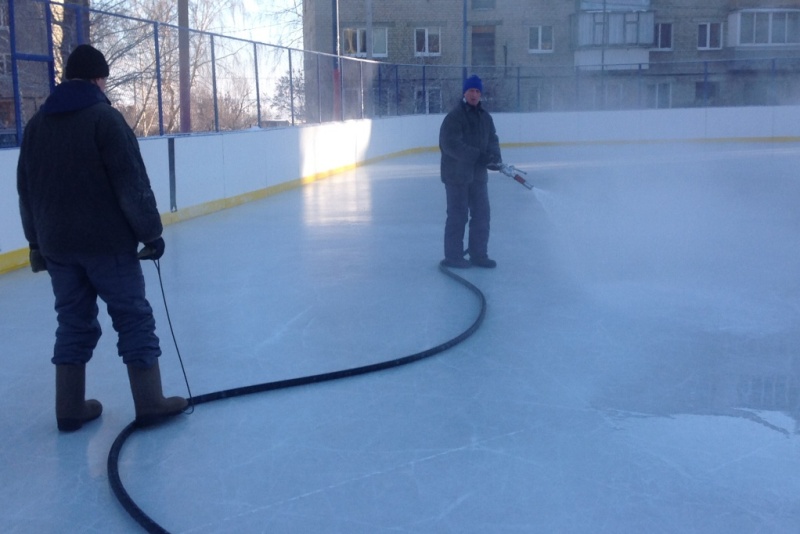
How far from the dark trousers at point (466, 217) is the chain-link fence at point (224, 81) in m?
4.08

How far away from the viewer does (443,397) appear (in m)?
4.48

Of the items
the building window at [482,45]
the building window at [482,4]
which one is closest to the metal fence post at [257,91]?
the building window at [482,45]

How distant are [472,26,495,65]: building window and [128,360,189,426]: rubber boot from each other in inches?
1427

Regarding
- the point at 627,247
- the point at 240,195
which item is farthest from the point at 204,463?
the point at 240,195

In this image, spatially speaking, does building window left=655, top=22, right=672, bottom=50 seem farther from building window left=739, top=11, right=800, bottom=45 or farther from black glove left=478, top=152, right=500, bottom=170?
black glove left=478, top=152, right=500, bottom=170

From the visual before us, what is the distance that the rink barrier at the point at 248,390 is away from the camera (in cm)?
320

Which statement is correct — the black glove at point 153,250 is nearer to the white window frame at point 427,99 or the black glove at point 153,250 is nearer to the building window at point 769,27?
the white window frame at point 427,99

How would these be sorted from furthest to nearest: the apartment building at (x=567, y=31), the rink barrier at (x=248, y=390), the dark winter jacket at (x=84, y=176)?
the apartment building at (x=567, y=31) → the dark winter jacket at (x=84, y=176) → the rink barrier at (x=248, y=390)

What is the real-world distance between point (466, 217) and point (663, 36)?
114 feet

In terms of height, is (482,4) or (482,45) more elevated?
(482,4)

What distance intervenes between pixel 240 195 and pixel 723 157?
1130cm

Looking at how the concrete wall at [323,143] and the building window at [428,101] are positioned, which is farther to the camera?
the building window at [428,101]

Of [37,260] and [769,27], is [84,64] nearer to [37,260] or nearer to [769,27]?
[37,260]

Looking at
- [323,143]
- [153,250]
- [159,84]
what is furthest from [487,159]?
[323,143]
